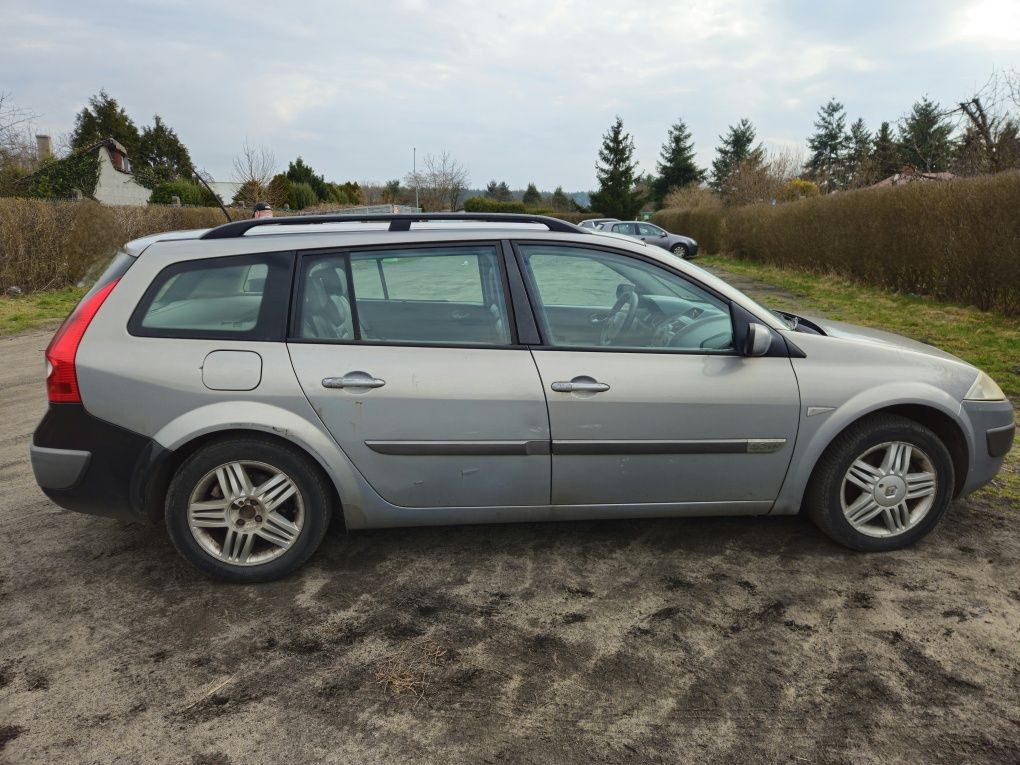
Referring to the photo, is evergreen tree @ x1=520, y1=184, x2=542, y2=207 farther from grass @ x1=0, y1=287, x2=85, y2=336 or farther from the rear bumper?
the rear bumper

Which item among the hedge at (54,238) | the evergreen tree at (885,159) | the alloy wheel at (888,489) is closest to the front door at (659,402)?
the alloy wheel at (888,489)

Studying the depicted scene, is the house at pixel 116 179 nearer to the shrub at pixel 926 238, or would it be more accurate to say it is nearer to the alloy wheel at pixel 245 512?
the shrub at pixel 926 238

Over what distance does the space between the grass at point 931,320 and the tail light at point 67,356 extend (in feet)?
15.7

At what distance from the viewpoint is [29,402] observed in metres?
6.76

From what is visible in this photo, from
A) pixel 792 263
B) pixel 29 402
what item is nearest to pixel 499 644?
pixel 29 402

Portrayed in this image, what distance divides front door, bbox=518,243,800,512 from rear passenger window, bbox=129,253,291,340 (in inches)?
45.2

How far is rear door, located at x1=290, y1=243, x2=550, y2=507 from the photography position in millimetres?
3168

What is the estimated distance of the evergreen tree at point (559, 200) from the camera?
73.6 meters

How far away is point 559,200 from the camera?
252ft

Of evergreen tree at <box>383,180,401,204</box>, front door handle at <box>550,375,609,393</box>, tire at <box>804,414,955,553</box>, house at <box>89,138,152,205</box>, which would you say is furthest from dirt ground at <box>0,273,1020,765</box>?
evergreen tree at <box>383,180,401,204</box>

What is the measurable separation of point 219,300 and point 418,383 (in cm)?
97

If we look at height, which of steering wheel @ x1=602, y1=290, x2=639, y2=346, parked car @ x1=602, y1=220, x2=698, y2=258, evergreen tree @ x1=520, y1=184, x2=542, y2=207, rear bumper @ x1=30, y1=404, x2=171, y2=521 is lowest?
rear bumper @ x1=30, y1=404, x2=171, y2=521

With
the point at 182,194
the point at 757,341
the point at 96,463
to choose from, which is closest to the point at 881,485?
the point at 757,341

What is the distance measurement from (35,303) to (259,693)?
44.1ft
